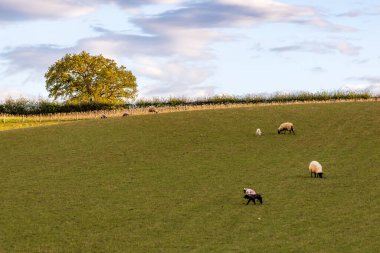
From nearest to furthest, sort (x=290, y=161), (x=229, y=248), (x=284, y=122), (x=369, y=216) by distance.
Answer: (x=229, y=248) < (x=369, y=216) < (x=290, y=161) < (x=284, y=122)

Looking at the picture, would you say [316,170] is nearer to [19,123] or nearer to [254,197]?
[254,197]

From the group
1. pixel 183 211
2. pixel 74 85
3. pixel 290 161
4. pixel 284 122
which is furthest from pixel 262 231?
pixel 74 85

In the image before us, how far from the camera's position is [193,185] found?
39875 millimetres

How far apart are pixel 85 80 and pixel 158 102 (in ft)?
62.7

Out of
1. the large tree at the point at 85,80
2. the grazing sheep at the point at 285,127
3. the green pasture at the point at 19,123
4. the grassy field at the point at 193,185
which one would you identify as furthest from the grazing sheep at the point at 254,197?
the large tree at the point at 85,80

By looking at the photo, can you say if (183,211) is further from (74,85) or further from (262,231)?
(74,85)

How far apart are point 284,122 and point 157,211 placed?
3640 cm

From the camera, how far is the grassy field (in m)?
28.0

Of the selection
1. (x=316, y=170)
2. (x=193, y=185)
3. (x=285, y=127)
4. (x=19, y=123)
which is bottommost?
(x=193, y=185)

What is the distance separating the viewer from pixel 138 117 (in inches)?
3014

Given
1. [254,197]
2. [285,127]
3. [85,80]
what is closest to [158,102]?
[85,80]

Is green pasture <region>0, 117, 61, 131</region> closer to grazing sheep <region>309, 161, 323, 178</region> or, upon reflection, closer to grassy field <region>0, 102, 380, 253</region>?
grassy field <region>0, 102, 380, 253</region>

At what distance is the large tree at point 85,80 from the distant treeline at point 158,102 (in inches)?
327

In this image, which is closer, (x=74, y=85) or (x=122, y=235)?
(x=122, y=235)
